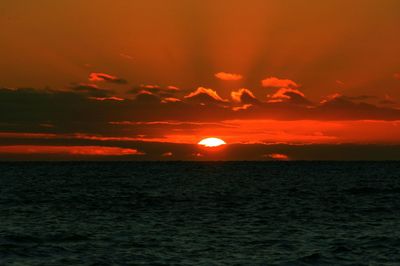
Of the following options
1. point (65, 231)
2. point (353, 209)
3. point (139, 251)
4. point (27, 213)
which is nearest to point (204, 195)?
point (353, 209)

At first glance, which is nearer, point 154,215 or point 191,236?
point 191,236

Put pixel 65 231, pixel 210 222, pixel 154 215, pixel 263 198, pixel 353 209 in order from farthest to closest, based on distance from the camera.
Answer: pixel 263 198
pixel 353 209
pixel 154 215
pixel 210 222
pixel 65 231

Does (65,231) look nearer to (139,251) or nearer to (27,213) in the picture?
(139,251)

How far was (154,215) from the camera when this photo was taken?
51812 millimetres

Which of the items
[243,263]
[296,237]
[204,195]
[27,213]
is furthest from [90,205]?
[243,263]

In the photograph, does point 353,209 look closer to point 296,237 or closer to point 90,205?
point 296,237

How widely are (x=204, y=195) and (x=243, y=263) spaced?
149 feet

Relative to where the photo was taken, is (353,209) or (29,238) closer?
(29,238)

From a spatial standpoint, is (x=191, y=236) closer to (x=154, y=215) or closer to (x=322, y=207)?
Result: (x=154, y=215)

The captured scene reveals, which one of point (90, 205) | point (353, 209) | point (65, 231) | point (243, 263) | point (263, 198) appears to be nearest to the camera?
point (243, 263)

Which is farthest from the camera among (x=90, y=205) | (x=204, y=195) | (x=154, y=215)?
(x=204, y=195)

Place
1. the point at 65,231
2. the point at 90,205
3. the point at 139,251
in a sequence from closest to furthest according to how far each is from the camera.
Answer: the point at 139,251 → the point at 65,231 → the point at 90,205

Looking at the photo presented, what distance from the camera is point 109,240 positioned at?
37.1 m

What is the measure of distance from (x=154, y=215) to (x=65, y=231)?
12038 millimetres
